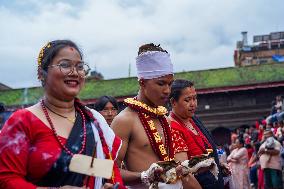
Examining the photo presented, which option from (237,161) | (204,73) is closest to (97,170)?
(237,161)

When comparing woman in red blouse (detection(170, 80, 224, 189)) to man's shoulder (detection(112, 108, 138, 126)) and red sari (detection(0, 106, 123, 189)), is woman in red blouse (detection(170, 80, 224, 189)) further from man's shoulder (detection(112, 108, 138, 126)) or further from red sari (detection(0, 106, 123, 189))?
red sari (detection(0, 106, 123, 189))

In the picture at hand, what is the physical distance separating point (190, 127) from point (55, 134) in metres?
2.43

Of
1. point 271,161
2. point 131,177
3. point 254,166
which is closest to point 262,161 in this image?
point 271,161

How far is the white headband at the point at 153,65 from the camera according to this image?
139 inches

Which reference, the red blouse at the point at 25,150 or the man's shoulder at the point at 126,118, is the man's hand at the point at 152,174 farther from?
the red blouse at the point at 25,150

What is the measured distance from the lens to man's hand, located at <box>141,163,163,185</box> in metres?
3.01

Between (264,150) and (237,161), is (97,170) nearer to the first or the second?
(264,150)

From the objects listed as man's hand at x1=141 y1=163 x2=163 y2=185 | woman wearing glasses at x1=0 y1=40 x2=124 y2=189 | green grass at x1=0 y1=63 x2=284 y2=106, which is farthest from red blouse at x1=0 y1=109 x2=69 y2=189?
green grass at x1=0 y1=63 x2=284 y2=106

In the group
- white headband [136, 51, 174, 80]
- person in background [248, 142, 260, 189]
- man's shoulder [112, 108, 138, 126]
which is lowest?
person in background [248, 142, 260, 189]

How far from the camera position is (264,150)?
10.7 meters

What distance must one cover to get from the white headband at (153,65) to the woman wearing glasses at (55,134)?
102 centimetres

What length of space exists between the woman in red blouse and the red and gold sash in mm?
468

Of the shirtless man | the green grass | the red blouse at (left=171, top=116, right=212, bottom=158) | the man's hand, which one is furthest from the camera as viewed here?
the green grass

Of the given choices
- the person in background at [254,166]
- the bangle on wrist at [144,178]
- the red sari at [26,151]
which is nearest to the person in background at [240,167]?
the person in background at [254,166]
